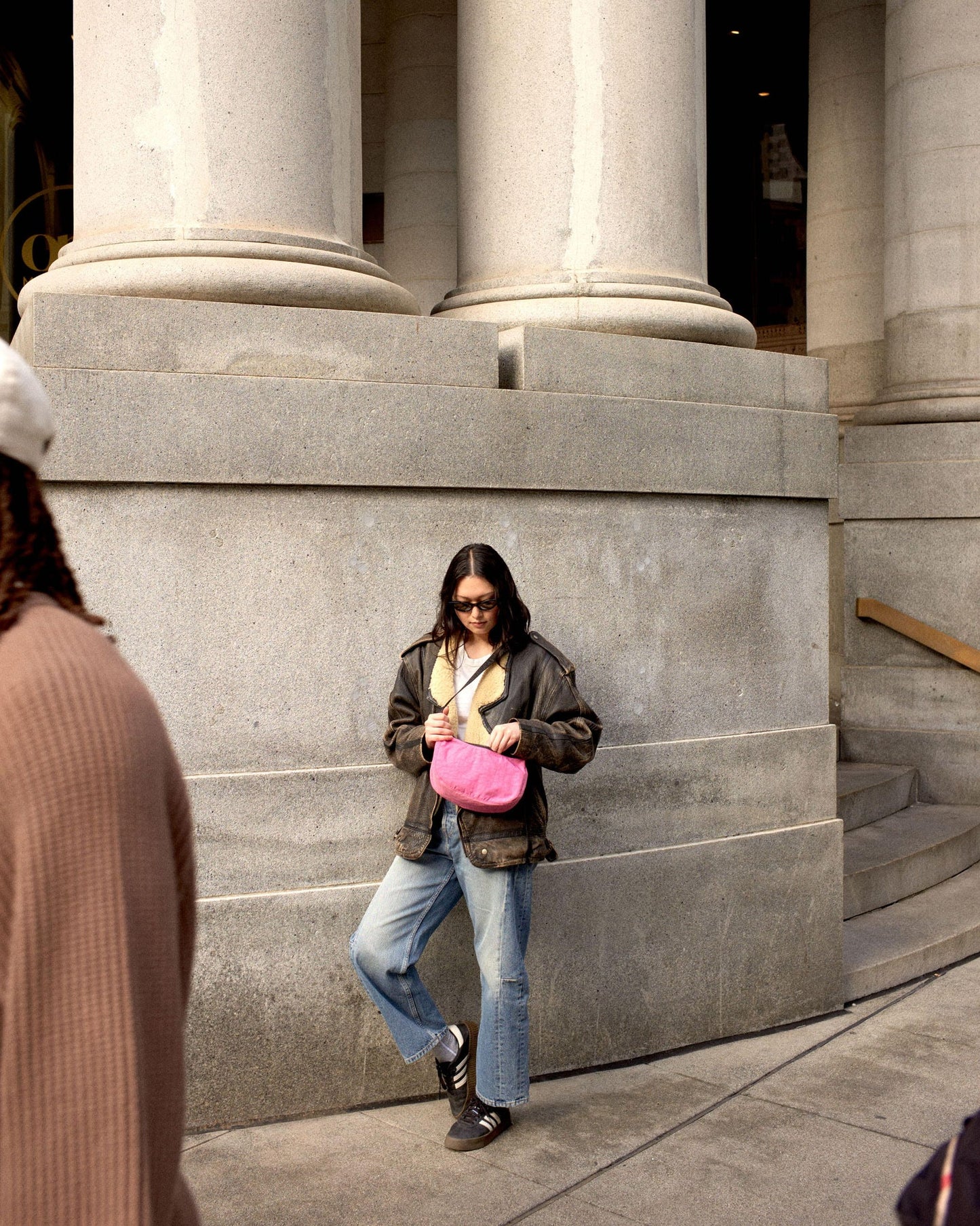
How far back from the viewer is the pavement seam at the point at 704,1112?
4.02 metres

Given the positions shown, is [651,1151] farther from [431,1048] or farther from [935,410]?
[935,410]

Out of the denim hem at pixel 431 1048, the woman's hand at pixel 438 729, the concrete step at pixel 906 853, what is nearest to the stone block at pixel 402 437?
the woman's hand at pixel 438 729

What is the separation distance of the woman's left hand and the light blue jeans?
0.35 meters

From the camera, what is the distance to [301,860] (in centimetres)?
465

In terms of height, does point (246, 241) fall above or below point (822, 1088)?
above

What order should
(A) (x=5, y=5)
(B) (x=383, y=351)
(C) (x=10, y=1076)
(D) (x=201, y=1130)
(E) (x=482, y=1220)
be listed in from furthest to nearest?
(A) (x=5, y=5)
(B) (x=383, y=351)
(D) (x=201, y=1130)
(E) (x=482, y=1220)
(C) (x=10, y=1076)

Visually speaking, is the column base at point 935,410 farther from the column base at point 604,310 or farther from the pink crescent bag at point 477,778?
the pink crescent bag at point 477,778

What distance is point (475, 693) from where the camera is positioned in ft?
14.4

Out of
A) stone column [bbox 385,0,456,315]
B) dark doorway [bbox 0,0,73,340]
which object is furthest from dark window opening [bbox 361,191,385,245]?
dark doorway [bbox 0,0,73,340]

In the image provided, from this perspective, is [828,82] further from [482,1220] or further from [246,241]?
[482,1220]

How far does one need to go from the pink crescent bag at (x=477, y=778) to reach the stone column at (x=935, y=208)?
6.19 meters

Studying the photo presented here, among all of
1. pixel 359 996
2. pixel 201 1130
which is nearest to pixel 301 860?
pixel 359 996

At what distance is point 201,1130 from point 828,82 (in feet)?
32.3

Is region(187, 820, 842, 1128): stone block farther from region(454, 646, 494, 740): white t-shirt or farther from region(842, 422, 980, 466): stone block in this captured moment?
region(842, 422, 980, 466): stone block
